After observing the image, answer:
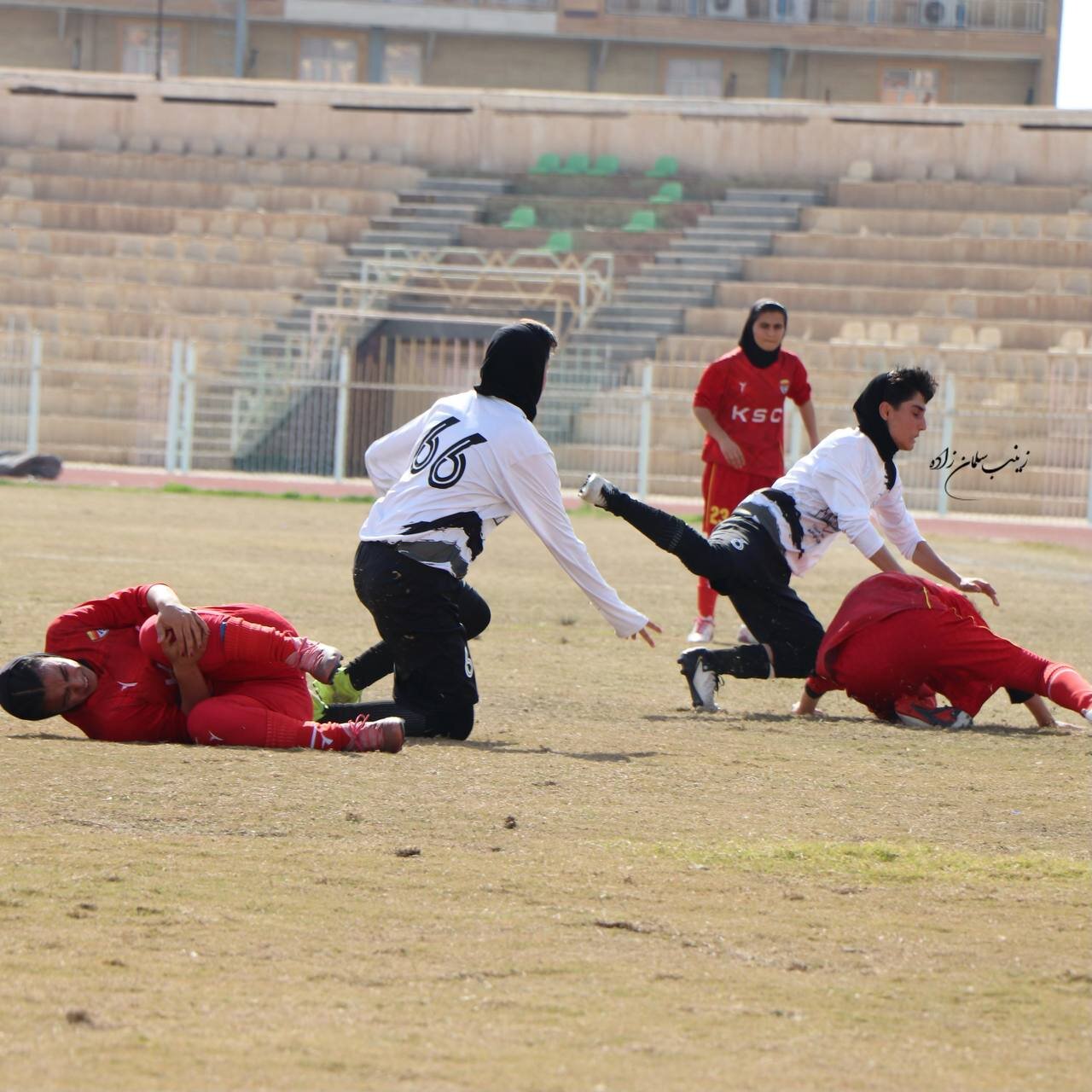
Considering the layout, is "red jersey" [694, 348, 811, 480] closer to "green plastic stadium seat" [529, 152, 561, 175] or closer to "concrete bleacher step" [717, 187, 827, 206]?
Answer: "concrete bleacher step" [717, 187, 827, 206]

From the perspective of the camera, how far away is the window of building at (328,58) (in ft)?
169

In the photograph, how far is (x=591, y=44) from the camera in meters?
51.0

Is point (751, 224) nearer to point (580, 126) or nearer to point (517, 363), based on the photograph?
point (580, 126)

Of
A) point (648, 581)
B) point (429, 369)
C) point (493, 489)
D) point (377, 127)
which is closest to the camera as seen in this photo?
point (493, 489)

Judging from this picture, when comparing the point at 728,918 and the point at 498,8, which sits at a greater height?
the point at 498,8

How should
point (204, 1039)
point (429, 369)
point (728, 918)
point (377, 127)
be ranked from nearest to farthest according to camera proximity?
point (204, 1039) < point (728, 918) < point (429, 369) < point (377, 127)

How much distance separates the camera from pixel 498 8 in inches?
1972

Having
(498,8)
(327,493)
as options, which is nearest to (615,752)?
(327,493)

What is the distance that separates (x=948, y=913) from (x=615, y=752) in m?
2.35

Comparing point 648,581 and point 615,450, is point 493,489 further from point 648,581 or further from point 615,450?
point 615,450

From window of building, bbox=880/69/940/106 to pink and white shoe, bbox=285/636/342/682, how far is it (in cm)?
4691

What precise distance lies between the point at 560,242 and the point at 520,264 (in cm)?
99

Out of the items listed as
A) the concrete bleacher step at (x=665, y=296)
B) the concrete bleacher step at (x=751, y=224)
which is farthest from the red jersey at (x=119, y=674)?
the concrete bleacher step at (x=751, y=224)

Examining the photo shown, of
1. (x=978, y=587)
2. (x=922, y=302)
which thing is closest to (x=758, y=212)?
(x=922, y=302)
